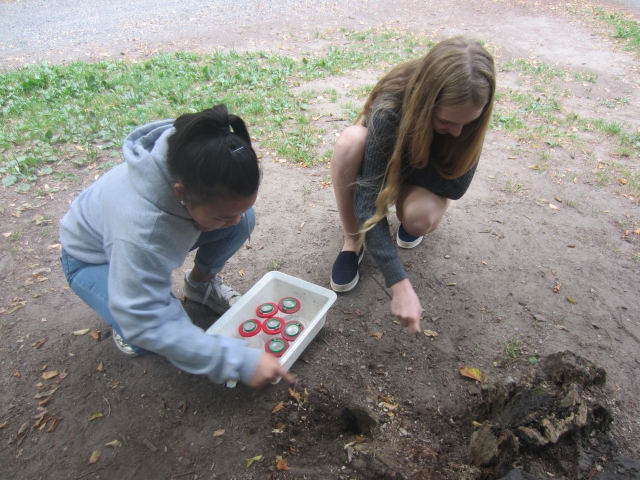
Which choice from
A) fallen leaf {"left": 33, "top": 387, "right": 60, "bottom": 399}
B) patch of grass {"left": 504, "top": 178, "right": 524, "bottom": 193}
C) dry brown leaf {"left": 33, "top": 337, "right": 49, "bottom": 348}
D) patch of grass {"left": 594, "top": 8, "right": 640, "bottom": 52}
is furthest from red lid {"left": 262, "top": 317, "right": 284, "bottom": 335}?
patch of grass {"left": 594, "top": 8, "right": 640, "bottom": 52}

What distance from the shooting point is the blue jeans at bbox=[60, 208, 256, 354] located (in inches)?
65.3

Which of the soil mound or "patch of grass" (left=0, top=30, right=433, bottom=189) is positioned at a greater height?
the soil mound

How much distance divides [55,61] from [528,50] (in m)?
6.22

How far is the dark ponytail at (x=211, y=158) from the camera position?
4.05 feet

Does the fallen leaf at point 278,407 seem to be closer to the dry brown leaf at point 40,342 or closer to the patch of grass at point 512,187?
the dry brown leaf at point 40,342

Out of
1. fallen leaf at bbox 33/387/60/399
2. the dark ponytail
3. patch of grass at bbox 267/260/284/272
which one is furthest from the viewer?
patch of grass at bbox 267/260/284/272

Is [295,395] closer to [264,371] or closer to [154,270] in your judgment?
[264,371]

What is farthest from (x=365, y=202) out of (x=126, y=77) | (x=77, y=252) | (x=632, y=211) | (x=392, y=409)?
(x=126, y=77)

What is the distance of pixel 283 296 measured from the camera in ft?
7.23

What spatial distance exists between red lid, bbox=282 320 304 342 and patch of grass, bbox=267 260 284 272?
17.6 inches

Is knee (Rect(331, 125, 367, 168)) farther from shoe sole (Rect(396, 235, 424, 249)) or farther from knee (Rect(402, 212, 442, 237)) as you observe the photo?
shoe sole (Rect(396, 235, 424, 249))

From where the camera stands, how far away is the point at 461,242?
2643mm

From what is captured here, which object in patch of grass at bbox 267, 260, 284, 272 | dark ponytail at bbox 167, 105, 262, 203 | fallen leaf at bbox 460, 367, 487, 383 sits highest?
dark ponytail at bbox 167, 105, 262, 203

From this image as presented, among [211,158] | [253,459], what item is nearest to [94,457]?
[253,459]
